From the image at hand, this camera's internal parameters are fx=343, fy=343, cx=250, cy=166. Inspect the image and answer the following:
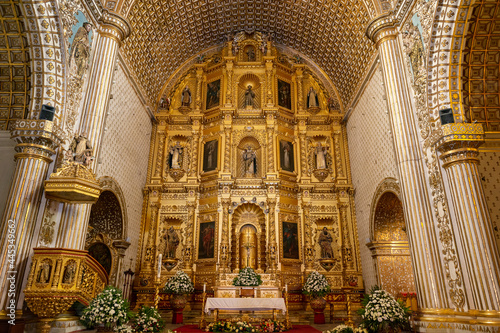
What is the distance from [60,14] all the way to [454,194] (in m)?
12.0

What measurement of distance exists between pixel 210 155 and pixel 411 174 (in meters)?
11.2

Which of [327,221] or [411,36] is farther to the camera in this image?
[327,221]

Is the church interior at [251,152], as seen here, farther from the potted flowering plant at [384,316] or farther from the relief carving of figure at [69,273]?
the potted flowering plant at [384,316]

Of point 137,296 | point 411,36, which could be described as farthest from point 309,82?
point 137,296

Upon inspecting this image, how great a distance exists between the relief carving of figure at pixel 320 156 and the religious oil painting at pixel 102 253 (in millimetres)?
11570

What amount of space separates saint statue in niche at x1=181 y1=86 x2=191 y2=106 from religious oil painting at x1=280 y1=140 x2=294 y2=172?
20.3 ft

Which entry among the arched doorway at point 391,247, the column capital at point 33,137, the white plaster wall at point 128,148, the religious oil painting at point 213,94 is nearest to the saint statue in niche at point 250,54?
the religious oil painting at point 213,94

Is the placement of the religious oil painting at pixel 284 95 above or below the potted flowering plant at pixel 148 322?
above

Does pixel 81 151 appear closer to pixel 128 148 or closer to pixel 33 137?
pixel 33 137

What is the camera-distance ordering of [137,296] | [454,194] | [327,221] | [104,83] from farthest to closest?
[327,221] → [137,296] → [104,83] → [454,194]

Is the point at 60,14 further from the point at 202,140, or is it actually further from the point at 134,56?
the point at 202,140

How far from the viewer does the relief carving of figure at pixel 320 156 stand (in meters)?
19.3

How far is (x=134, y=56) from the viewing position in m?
16.3

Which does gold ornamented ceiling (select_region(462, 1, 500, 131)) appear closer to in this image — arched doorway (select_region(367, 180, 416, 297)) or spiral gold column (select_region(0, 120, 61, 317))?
arched doorway (select_region(367, 180, 416, 297))
